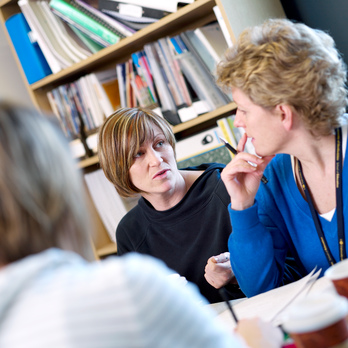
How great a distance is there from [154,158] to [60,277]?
3.88ft

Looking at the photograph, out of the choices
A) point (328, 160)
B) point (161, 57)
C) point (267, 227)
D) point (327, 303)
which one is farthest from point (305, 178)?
point (161, 57)

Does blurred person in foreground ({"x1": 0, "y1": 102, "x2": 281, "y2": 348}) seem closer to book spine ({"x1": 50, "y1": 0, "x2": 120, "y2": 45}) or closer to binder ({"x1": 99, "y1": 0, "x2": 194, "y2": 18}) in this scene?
binder ({"x1": 99, "y1": 0, "x2": 194, "y2": 18})

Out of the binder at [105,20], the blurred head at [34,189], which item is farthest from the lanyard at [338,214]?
the binder at [105,20]

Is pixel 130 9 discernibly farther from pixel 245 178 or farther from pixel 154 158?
pixel 245 178

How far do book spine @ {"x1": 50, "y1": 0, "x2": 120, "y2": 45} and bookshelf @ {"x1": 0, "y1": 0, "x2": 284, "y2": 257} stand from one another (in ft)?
0.16

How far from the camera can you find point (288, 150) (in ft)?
4.38

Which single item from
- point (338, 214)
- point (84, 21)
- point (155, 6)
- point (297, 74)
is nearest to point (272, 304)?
point (338, 214)

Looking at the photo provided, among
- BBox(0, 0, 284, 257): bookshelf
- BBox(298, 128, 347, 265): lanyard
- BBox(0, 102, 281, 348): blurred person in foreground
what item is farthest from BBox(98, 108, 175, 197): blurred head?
BBox(0, 102, 281, 348): blurred person in foreground

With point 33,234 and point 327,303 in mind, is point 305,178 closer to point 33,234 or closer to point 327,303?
point 327,303

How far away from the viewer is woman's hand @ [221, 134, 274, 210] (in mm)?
1404

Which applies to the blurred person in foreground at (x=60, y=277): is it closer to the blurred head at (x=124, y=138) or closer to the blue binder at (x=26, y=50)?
the blurred head at (x=124, y=138)

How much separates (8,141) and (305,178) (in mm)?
933

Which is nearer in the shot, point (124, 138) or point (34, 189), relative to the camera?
point (34, 189)

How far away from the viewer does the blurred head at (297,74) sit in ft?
4.14
